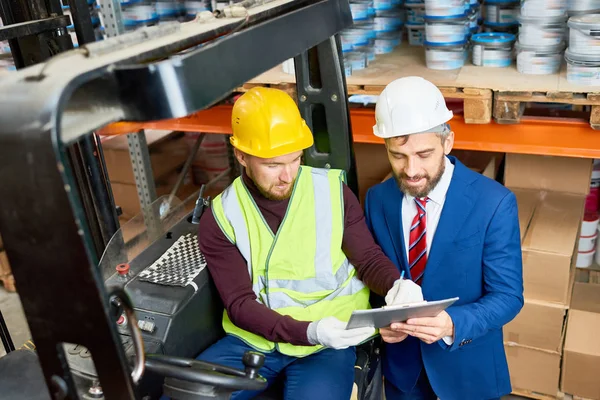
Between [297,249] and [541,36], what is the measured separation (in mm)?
1802

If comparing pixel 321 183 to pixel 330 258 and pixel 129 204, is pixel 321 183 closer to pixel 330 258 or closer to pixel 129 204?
pixel 330 258

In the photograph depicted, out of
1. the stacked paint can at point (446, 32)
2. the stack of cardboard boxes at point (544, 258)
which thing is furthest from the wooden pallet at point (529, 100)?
the stack of cardboard boxes at point (544, 258)

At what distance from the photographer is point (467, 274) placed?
254cm

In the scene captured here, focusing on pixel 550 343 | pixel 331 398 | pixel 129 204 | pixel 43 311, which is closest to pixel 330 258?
pixel 331 398

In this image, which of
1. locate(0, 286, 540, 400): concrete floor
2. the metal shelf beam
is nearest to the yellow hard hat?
the metal shelf beam

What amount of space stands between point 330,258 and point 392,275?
0.27m

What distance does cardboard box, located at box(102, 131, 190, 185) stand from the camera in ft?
16.1

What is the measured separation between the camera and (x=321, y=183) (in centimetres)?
256

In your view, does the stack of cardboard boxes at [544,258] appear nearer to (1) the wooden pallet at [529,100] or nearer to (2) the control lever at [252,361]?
(1) the wooden pallet at [529,100]

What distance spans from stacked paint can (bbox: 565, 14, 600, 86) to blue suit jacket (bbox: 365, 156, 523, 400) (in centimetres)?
88

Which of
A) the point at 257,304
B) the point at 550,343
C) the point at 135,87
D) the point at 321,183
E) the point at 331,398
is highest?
the point at 135,87

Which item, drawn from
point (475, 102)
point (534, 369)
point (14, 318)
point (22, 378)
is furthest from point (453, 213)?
point (14, 318)

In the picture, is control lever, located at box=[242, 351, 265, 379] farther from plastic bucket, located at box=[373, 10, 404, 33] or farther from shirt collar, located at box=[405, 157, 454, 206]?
plastic bucket, located at box=[373, 10, 404, 33]

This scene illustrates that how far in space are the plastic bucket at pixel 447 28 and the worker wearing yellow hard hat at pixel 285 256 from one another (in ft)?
4.19
